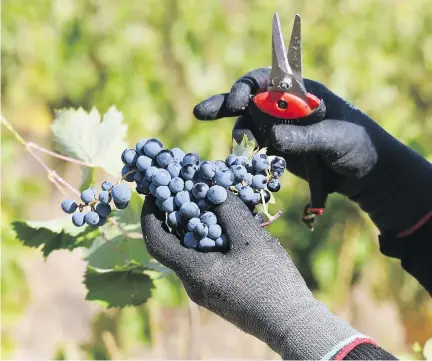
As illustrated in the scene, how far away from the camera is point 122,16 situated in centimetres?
343

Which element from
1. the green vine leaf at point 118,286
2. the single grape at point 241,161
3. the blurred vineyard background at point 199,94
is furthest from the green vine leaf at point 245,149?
the blurred vineyard background at point 199,94

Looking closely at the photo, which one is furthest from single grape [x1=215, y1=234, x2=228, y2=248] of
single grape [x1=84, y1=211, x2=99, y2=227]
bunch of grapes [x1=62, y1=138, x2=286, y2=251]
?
single grape [x1=84, y1=211, x2=99, y2=227]

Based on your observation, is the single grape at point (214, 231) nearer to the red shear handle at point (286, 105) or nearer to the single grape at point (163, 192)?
the single grape at point (163, 192)

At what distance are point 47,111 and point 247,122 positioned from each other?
112 inches

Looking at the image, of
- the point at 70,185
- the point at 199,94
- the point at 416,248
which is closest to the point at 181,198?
the point at 70,185

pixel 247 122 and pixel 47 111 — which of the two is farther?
pixel 47 111

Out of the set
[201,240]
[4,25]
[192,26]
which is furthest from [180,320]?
[201,240]

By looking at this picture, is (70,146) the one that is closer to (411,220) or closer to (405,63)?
(411,220)

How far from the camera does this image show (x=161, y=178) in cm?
107

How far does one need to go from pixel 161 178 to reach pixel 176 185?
0.03m

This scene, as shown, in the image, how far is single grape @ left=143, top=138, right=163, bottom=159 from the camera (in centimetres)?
111

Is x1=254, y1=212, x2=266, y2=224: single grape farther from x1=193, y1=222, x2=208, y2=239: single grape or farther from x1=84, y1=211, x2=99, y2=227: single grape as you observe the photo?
x1=84, y1=211, x2=99, y2=227: single grape

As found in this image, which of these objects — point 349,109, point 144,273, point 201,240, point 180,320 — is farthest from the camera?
point 180,320

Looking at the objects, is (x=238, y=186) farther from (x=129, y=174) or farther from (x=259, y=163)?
(x=129, y=174)
